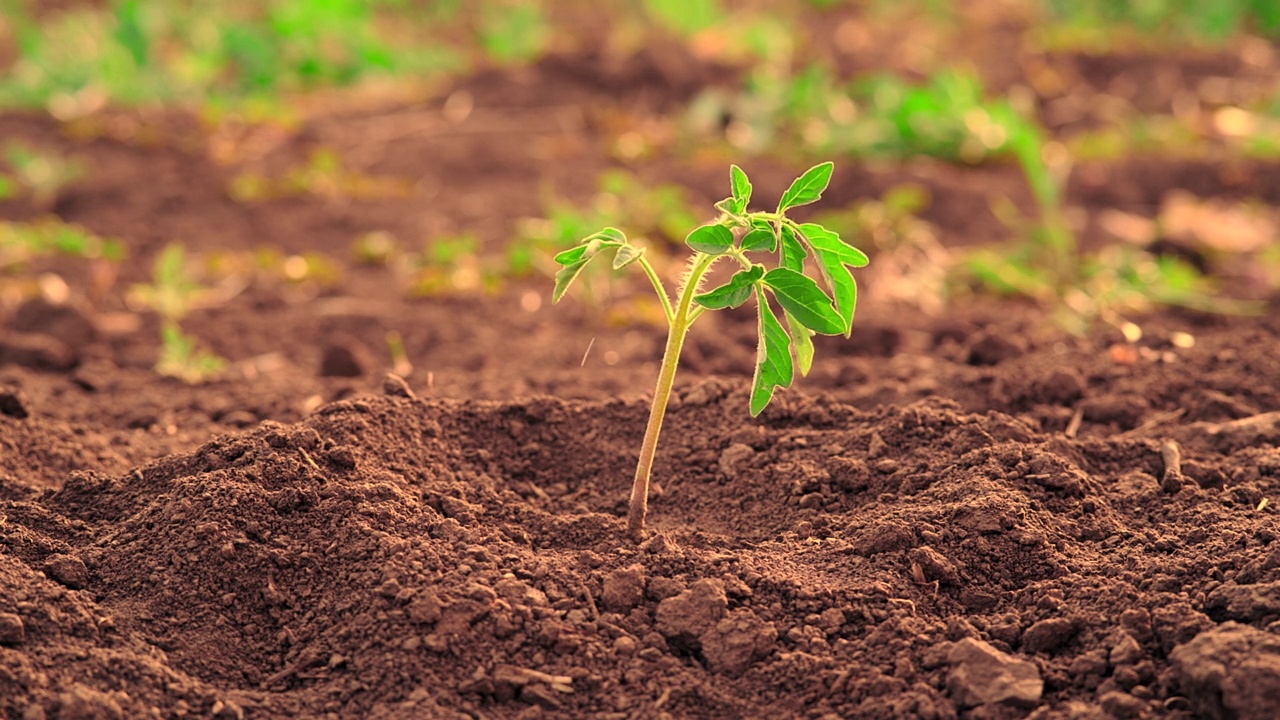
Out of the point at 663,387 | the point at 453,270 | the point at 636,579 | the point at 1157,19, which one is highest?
the point at 1157,19

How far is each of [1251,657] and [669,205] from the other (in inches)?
139

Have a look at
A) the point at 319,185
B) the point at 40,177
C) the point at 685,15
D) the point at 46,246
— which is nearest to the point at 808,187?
the point at 46,246

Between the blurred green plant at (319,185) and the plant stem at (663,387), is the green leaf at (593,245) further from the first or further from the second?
the blurred green plant at (319,185)

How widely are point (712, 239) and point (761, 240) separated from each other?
9 cm

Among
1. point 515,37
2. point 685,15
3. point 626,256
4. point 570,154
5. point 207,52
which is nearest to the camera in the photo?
point 626,256

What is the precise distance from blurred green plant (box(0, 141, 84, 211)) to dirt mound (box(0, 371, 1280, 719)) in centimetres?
347

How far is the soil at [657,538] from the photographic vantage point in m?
2.23

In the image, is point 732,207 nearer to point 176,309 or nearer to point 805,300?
point 805,300

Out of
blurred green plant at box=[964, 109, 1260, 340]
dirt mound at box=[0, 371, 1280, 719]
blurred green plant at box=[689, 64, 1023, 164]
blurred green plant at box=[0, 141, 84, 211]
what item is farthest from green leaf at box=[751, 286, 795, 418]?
blurred green plant at box=[0, 141, 84, 211]

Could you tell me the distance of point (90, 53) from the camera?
24.5ft

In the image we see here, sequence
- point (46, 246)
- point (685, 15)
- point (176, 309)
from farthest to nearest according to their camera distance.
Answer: point (685, 15), point (46, 246), point (176, 309)

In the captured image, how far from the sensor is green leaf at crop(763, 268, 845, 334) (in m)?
2.29

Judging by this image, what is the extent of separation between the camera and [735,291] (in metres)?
2.31

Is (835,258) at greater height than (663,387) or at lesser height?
greater
